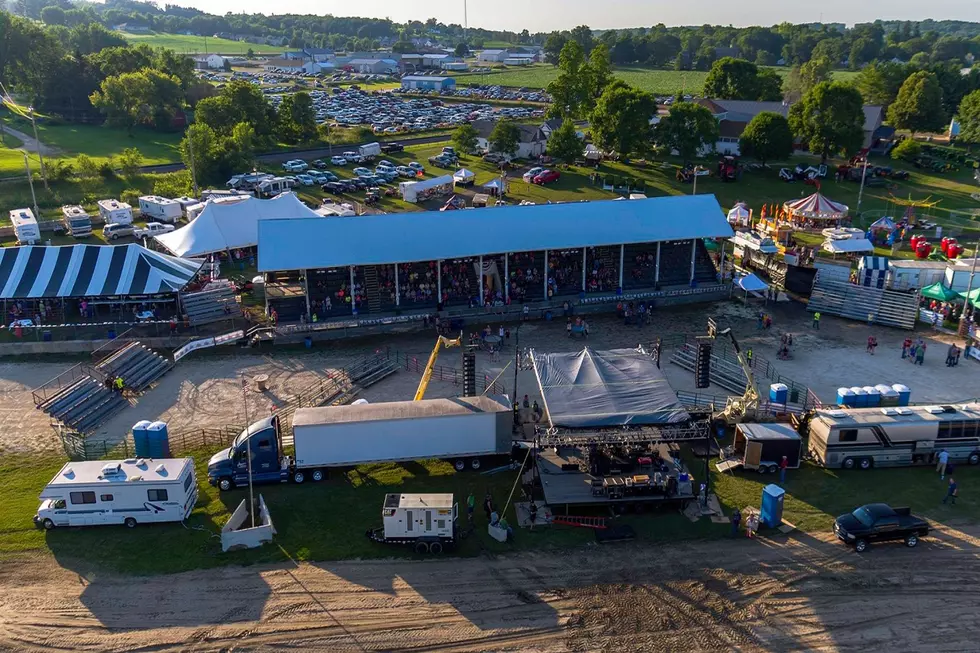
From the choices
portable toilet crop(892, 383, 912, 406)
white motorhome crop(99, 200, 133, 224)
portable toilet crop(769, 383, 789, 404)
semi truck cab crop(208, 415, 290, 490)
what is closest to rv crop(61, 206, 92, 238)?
white motorhome crop(99, 200, 133, 224)

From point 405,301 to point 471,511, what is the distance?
1763 cm

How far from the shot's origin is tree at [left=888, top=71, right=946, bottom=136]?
87375mm

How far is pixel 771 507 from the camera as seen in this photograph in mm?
20141

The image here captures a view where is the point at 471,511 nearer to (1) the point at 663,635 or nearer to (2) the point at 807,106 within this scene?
(1) the point at 663,635

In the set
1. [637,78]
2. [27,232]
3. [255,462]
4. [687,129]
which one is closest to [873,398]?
[255,462]

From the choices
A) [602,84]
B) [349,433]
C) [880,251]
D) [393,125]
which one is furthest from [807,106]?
[349,433]

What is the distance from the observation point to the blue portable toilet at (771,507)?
2011 cm

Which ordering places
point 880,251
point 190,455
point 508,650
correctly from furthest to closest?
point 880,251 → point 190,455 → point 508,650

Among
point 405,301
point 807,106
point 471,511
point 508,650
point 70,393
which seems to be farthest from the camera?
point 807,106

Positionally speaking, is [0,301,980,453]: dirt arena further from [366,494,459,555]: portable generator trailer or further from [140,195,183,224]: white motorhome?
[140,195,183,224]: white motorhome

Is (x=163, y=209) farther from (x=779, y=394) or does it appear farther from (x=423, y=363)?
→ (x=779, y=394)

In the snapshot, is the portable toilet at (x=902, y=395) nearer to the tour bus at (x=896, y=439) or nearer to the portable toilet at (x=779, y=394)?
the tour bus at (x=896, y=439)

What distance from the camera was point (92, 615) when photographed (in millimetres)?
17234

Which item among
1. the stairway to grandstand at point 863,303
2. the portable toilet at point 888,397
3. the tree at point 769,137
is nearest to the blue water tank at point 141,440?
the portable toilet at point 888,397
